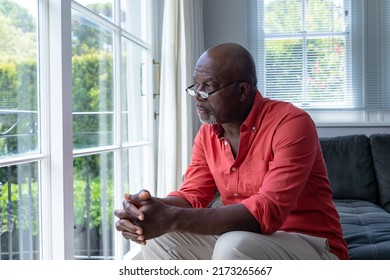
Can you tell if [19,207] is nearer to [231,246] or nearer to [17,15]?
[17,15]

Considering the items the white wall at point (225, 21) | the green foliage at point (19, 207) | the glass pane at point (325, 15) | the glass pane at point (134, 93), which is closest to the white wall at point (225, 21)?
the white wall at point (225, 21)

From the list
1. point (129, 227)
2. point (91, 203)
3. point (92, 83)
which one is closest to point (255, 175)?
point (129, 227)

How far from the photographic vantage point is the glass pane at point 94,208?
9.25 feet

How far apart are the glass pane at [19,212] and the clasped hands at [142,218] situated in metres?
0.48

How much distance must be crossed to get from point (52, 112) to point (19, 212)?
40 centimetres

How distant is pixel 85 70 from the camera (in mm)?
2648

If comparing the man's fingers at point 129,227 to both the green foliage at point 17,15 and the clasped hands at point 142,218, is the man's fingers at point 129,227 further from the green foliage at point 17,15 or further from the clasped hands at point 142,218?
the green foliage at point 17,15

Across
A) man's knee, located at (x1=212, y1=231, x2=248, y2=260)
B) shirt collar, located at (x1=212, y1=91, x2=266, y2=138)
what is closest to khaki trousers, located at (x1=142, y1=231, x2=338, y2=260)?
man's knee, located at (x1=212, y1=231, x2=248, y2=260)

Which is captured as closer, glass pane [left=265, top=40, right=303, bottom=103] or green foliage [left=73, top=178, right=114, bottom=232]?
green foliage [left=73, top=178, right=114, bottom=232]

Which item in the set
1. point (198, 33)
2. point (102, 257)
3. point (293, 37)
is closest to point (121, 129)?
point (102, 257)

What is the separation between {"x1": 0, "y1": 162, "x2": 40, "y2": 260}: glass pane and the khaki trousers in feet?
1.67

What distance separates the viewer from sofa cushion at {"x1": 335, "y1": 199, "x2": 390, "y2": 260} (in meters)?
2.00

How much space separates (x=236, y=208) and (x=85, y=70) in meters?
1.49

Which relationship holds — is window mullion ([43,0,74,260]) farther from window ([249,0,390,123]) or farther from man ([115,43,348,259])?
window ([249,0,390,123])
